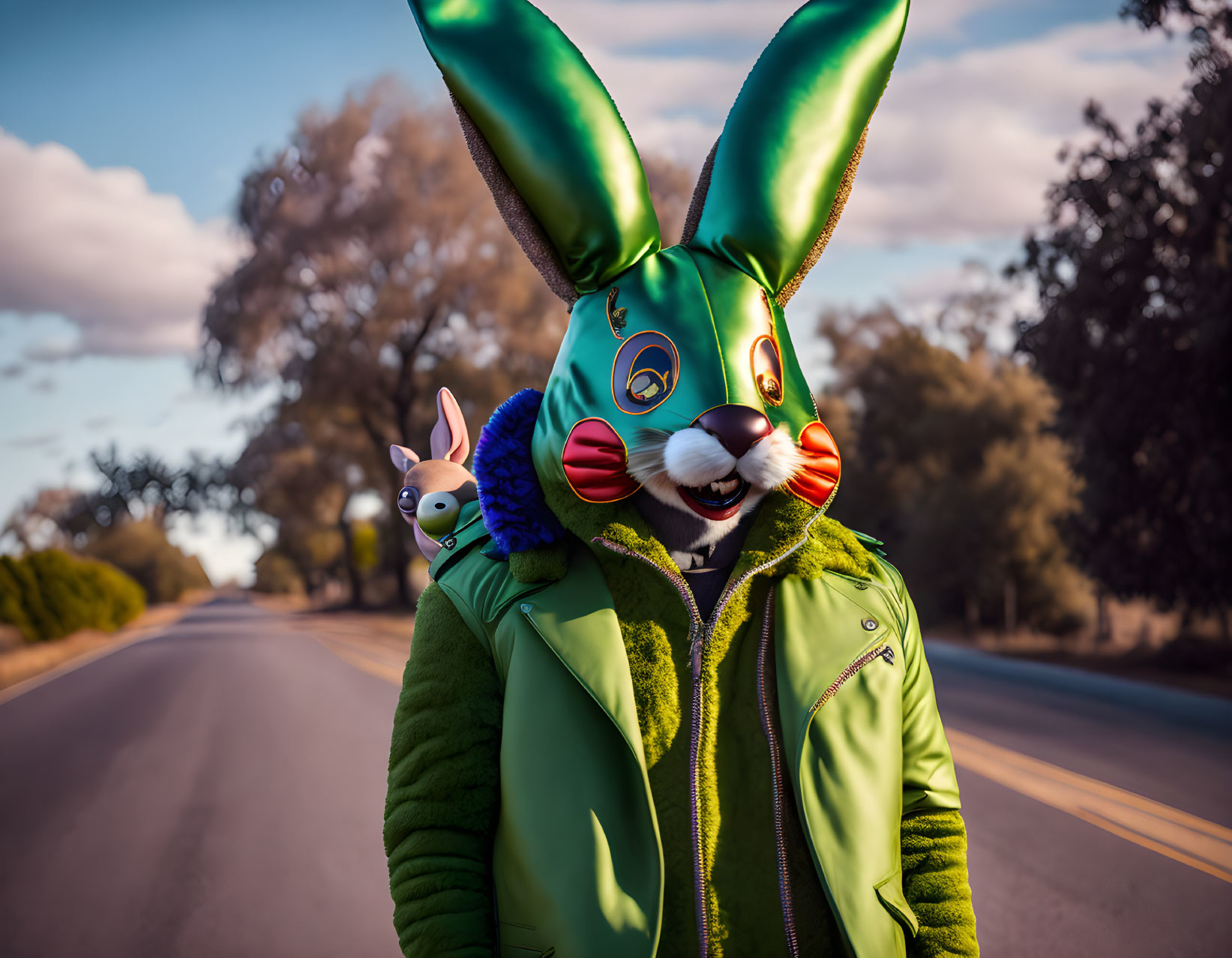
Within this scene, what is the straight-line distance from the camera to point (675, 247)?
1971 millimetres

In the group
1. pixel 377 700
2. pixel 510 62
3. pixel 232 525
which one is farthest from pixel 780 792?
pixel 232 525

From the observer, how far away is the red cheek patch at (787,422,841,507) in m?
1.79

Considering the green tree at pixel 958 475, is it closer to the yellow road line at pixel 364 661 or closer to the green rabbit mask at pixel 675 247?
the yellow road line at pixel 364 661

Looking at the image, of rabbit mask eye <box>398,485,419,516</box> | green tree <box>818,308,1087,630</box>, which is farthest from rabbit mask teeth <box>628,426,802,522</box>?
green tree <box>818,308,1087,630</box>

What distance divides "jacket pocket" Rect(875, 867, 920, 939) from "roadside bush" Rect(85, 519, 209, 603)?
6217 cm

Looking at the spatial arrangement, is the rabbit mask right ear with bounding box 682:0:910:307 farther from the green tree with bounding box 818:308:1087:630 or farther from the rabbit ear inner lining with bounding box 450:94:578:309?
the green tree with bounding box 818:308:1087:630

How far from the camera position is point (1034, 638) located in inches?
821

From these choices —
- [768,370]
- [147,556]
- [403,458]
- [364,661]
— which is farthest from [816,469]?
[147,556]

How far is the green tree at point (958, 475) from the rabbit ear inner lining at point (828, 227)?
15.7m

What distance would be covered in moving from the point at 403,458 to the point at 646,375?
1.35m

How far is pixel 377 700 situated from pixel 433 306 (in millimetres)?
13766

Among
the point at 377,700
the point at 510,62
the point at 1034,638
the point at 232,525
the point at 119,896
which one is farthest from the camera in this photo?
the point at 232,525

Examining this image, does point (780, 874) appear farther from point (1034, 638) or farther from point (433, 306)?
point (433, 306)

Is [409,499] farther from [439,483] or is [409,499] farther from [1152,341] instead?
[1152,341]
